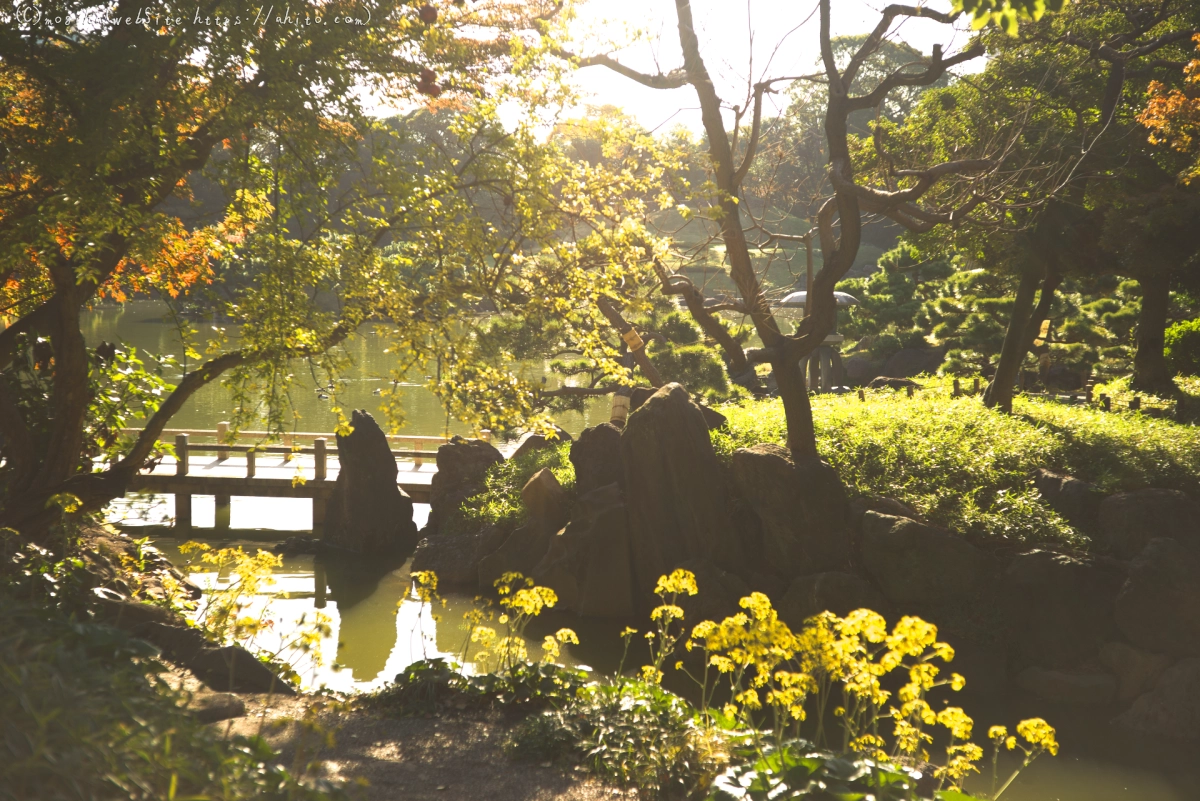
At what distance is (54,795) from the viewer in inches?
67.0

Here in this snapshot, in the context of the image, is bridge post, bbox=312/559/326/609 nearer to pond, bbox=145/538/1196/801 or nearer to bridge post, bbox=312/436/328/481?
pond, bbox=145/538/1196/801

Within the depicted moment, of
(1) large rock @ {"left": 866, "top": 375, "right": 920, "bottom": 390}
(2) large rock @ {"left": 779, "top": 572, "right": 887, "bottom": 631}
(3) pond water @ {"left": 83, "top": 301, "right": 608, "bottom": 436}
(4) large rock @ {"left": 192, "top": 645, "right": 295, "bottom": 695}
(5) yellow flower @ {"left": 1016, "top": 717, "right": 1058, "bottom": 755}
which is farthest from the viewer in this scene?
(3) pond water @ {"left": 83, "top": 301, "right": 608, "bottom": 436}

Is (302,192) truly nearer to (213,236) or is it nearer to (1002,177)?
(213,236)

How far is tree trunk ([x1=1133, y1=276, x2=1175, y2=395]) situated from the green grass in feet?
10.4

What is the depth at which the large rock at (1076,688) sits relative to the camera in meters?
7.40

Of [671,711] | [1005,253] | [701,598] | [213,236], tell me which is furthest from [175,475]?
[1005,253]

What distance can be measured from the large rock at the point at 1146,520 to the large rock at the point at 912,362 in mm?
15826

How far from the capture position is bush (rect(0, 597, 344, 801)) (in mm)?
1735

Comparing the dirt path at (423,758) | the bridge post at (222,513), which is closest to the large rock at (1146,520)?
the dirt path at (423,758)

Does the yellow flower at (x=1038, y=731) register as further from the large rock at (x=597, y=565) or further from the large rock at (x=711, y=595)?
the large rock at (x=597, y=565)

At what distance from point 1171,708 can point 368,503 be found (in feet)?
30.6

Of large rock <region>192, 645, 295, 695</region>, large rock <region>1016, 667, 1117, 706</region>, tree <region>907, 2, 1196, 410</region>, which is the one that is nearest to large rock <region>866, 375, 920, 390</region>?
tree <region>907, 2, 1196, 410</region>

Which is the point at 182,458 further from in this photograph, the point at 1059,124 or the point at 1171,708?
the point at 1059,124

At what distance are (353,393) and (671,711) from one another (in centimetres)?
2320
